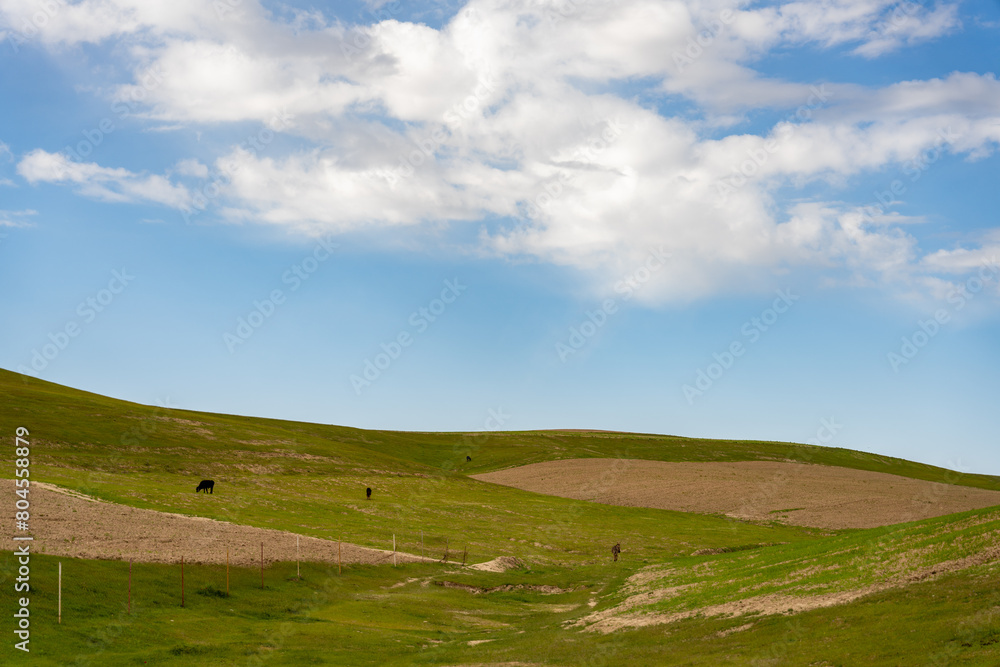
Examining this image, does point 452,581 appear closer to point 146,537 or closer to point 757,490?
point 146,537

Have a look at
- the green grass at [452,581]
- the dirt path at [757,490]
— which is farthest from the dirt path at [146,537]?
the dirt path at [757,490]

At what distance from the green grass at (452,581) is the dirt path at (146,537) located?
8.69 feet

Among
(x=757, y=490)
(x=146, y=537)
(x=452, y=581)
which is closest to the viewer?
(x=146, y=537)

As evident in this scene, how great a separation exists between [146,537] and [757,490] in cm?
8322

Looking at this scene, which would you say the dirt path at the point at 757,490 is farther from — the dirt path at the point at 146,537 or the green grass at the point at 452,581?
the dirt path at the point at 146,537

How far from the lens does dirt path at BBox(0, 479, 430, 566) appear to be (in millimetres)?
46875

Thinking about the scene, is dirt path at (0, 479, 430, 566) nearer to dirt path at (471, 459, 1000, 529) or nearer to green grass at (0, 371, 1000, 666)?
green grass at (0, 371, 1000, 666)

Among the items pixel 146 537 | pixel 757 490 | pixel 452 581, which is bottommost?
pixel 452 581

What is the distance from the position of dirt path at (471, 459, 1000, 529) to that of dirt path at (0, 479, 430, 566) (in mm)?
51709

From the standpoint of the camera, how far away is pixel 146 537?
172ft

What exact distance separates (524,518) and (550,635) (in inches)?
1966

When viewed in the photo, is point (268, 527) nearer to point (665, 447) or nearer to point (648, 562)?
point (648, 562)

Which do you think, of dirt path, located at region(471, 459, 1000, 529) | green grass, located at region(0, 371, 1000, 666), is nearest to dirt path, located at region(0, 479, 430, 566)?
green grass, located at region(0, 371, 1000, 666)

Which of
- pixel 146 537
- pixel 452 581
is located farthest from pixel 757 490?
pixel 146 537
